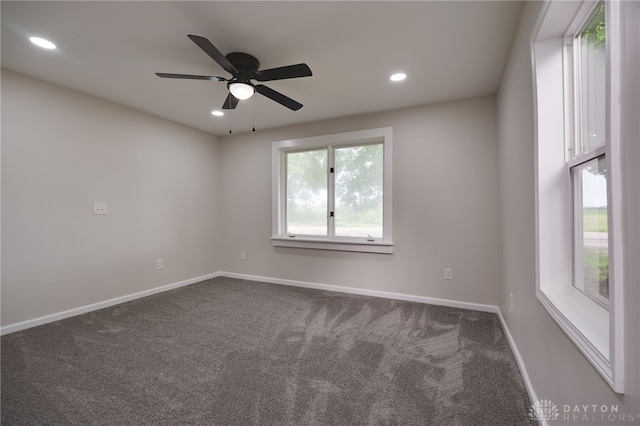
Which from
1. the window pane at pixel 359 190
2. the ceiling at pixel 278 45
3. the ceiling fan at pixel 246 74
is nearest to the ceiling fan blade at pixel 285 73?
the ceiling fan at pixel 246 74

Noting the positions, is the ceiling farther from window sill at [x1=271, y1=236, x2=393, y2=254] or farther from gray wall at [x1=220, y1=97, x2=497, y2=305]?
window sill at [x1=271, y1=236, x2=393, y2=254]

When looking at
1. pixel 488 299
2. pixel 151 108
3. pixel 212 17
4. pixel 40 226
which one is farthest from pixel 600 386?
pixel 151 108

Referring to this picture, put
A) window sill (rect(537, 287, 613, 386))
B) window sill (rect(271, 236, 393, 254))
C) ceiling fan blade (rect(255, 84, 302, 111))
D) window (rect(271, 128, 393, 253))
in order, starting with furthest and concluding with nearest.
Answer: window (rect(271, 128, 393, 253))
window sill (rect(271, 236, 393, 254))
ceiling fan blade (rect(255, 84, 302, 111))
window sill (rect(537, 287, 613, 386))

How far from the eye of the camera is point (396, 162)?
343cm

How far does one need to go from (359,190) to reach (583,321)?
2.84 metres

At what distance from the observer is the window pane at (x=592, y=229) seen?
1.06 metres

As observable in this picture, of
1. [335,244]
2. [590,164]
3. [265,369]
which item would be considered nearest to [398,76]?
[590,164]

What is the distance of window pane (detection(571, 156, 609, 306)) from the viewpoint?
3.47 ft

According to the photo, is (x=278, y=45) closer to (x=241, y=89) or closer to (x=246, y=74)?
(x=246, y=74)

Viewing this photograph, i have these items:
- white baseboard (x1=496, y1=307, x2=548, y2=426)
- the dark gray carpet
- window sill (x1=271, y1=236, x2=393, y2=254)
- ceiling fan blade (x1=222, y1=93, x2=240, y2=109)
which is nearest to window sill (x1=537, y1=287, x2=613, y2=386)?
white baseboard (x1=496, y1=307, x2=548, y2=426)

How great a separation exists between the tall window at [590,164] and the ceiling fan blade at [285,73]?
147cm

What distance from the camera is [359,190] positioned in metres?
3.73

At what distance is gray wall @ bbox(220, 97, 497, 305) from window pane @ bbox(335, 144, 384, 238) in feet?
0.88

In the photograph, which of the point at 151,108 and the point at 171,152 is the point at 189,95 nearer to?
the point at 151,108
